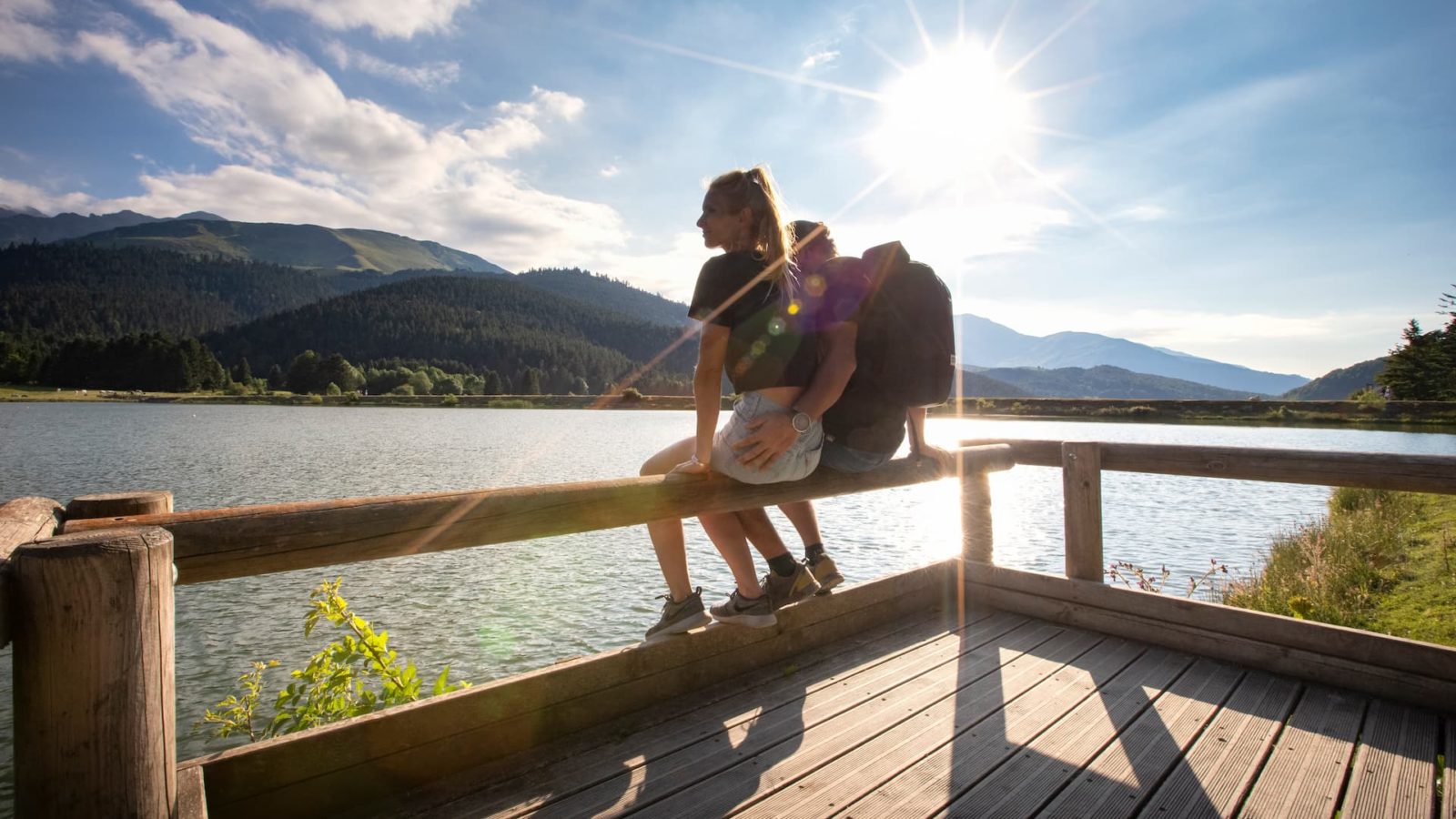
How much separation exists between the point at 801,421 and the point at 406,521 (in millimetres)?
1419

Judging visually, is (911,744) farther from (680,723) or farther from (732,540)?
(732,540)

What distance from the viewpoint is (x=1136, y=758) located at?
258cm

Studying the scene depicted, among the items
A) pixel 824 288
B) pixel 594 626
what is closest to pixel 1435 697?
pixel 824 288

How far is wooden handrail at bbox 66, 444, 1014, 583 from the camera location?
1680 mm

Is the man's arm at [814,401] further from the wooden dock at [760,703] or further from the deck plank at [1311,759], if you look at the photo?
the deck plank at [1311,759]

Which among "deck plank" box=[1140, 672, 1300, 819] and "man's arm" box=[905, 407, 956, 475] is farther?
"man's arm" box=[905, 407, 956, 475]

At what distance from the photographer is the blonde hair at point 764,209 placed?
9.04ft

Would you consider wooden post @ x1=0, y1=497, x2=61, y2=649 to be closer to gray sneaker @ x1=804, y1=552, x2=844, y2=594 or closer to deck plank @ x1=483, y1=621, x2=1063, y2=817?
deck plank @ x1=483, y1=621, x2=1063, y2=817

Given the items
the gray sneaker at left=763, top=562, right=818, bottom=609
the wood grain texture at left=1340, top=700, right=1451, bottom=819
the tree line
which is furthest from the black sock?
the tree line

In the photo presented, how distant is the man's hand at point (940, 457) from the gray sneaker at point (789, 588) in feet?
3.00

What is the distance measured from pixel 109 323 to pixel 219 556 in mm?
223141

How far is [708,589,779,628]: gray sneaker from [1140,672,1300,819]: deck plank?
149 centimetres

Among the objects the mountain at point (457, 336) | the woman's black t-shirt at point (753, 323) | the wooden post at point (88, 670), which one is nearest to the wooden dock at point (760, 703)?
A: the wooden post at point (88, 670)

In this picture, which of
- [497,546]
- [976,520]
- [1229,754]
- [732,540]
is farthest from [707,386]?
[497,546]
